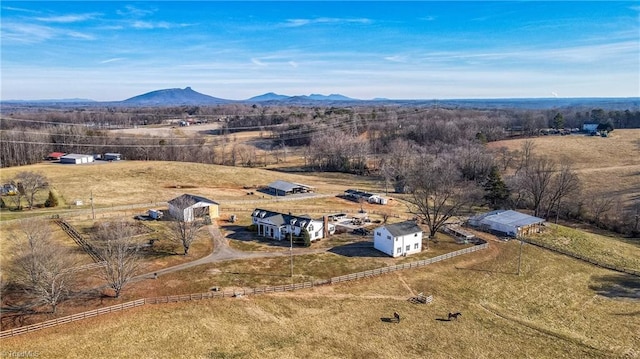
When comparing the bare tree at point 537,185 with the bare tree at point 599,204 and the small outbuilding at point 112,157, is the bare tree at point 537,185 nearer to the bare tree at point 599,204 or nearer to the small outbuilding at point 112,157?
the bare tree at point 599,204

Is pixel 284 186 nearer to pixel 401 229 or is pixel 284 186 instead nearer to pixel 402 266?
pixel 401 229

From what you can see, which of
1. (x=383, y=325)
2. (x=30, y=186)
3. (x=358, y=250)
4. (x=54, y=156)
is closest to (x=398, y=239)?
(x=358, y=250)

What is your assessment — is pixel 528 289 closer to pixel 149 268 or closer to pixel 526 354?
pixel 526 354

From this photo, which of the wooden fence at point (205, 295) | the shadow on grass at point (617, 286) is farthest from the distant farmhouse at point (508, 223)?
the wooden fence at point (205, 295)

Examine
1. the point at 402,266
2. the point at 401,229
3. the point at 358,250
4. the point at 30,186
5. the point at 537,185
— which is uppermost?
the point at 30,186

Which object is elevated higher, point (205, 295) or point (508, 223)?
point (508, 223)

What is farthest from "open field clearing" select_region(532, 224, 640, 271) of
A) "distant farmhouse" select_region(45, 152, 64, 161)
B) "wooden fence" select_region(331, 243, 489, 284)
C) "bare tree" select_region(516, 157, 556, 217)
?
"distant farmhouse" select_region(45, 152, 64, 161)

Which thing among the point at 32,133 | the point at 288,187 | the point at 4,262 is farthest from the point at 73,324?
the point at 32,133
